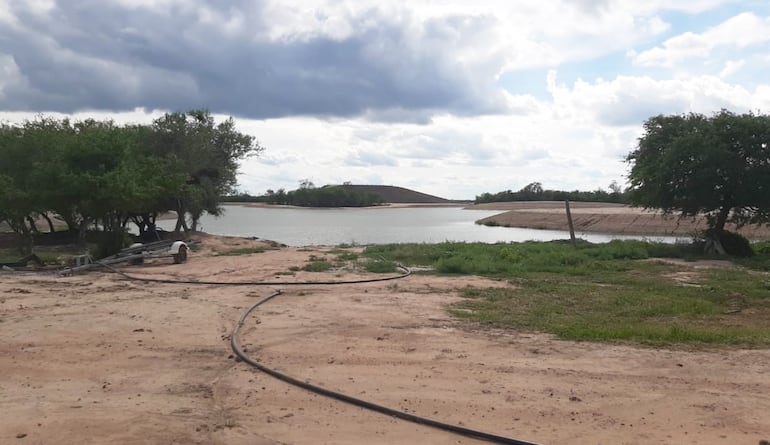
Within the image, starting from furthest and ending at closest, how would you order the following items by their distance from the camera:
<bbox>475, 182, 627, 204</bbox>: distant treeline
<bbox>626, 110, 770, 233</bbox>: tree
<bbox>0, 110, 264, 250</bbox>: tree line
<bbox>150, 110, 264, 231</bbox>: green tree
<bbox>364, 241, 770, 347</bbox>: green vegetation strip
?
<bbox>475, 182, 627, 204</bbox>: distant treeline → <bbox>150, 110, 264, 231</bbox>: green tree → <bbox>626, 110, 770, 233</bbox>: tree → <bbox>0, 110, 264, 250</bbox>: tree line → <bbox>364, 241, 770, 347</bbox>: green vegetation strip

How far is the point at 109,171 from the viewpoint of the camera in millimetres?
20250

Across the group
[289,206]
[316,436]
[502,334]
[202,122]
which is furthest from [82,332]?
[289,206]

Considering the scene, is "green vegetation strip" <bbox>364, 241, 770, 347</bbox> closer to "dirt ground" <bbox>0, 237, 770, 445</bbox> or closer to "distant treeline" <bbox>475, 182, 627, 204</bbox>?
"dirt ground" <bbox>0, 237, 770, 445</bbox>

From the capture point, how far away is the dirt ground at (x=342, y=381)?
519cm

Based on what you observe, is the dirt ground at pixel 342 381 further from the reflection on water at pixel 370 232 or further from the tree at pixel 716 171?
the reflection on water at pixel 370 232

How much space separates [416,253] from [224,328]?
13050 mm

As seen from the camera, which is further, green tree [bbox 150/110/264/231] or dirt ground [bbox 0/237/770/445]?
green tree [bbox 150/110/264/231]

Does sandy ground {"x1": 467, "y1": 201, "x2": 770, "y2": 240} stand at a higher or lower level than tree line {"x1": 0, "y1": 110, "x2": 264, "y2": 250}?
lower

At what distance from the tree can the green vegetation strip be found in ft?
7.77

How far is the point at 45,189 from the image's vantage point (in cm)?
1988

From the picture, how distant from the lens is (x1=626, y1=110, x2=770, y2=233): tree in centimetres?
2183

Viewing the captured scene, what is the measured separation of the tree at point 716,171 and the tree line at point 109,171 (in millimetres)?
17612

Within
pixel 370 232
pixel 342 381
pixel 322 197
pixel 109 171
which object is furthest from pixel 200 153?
pixel 322 197

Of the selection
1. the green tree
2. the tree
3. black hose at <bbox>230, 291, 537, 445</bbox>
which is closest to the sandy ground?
the tree
